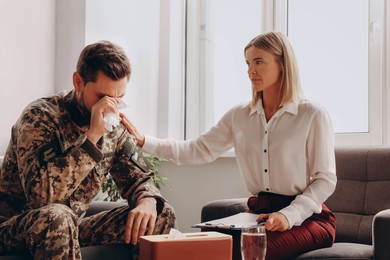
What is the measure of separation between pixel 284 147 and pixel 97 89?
88cm

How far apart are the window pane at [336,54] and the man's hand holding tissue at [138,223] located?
2052 millimetres

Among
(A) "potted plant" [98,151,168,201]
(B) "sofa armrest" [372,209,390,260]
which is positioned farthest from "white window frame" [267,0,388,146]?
(B) "sofa armrest" [372,209,390,260]

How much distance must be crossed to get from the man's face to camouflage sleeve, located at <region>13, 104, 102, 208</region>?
165 mm

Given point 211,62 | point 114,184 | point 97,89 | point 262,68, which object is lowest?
point 114,184

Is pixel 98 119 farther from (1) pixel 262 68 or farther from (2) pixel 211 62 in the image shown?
(2) pixel 211 62

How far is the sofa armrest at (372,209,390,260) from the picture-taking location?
2219 mm

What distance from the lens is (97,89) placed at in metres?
2.11

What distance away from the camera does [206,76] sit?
167 inches

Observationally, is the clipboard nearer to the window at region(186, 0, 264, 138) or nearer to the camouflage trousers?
the camouflage trousers

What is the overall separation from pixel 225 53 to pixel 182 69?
33cm

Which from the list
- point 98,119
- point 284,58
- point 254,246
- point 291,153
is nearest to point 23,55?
point 98,119

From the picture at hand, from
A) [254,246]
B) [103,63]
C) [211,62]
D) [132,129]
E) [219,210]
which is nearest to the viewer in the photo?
[254,246]

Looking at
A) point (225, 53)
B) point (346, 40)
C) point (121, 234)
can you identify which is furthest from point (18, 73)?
point (346, 40)

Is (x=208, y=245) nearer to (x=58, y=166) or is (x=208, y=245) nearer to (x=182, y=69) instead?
(x=58, y=166)
